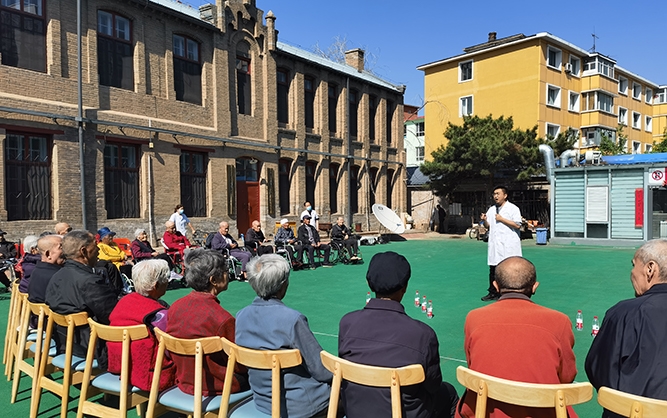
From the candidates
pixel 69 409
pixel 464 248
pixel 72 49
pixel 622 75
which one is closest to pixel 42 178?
pixel 72 49

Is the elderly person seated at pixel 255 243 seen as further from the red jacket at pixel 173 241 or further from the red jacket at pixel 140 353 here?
the red jacket at pixel 140 353

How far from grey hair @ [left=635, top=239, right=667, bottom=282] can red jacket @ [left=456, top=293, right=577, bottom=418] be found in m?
0.65

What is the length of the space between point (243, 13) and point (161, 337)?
17735 mm

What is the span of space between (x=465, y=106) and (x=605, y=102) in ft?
31.5

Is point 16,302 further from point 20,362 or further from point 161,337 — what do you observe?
point 161,337

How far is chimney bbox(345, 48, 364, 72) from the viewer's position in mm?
26891

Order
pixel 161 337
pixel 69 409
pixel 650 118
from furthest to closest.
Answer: pixel 650 118, pixel 69 409, pixel 161 337

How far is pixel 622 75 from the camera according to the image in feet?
115

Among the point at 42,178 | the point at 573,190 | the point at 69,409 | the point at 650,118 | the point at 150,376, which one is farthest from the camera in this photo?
the point at 650,118

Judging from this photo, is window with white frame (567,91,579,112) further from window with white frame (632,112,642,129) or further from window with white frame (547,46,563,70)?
→ window with white frame (632,112,642,129)

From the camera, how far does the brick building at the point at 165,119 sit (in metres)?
12.5

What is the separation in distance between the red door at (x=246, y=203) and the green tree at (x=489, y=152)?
9.01m

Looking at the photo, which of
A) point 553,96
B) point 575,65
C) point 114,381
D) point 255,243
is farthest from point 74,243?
point 575,65

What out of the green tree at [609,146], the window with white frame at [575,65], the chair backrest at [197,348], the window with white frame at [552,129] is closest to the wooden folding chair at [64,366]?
the chair backrest at [197,348]
